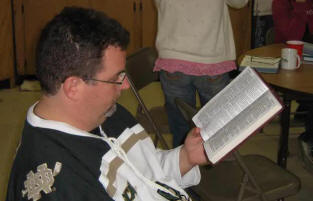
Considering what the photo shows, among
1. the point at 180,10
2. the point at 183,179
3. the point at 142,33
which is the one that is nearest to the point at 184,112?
the point at 183,179

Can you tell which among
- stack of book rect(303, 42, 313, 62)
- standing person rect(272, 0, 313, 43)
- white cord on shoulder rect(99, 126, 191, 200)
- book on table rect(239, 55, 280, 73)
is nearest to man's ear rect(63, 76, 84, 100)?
white cord on shoulder rect(99, 126, 191, 200)

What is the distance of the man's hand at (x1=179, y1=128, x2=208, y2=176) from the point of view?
145cm

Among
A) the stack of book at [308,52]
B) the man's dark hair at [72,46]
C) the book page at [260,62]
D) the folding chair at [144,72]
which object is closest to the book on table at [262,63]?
the book page at [260,62]

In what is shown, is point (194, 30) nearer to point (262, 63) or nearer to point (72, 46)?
point (262, 63)

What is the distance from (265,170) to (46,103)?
3.97 feet

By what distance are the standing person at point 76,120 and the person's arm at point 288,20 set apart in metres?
2.31

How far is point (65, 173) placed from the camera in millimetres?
1098

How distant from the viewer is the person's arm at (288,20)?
328 cm

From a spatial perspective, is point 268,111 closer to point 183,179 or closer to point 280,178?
point 183,179

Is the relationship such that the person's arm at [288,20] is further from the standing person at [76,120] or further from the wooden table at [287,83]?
the standing person at [76,120]

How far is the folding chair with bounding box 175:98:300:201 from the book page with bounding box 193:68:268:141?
0.30 m

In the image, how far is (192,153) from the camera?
147 centimetres

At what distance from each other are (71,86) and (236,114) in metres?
0.49

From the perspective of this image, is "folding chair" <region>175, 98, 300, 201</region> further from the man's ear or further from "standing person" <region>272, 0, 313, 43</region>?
"standing person" <region>272, 0, 313, 43</region>
